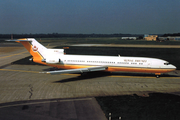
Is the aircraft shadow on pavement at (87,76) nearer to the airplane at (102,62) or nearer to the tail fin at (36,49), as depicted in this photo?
the airplane at (102,62)

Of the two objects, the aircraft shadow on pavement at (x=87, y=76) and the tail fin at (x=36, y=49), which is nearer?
the aircraft shadow on pavement at (x=87, y=76)

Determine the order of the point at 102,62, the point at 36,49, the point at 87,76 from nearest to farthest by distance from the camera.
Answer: the point at 102,62 → the point at 87,76 → the point at 36,49

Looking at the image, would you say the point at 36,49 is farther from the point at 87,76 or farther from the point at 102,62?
the point at 102,62

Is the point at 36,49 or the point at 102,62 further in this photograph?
the point at 36,49

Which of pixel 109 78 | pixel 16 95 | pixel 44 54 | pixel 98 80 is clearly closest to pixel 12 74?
pixel 44 54

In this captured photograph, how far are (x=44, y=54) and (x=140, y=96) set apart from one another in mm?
17557

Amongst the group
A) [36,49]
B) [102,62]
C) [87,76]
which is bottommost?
[87,76]

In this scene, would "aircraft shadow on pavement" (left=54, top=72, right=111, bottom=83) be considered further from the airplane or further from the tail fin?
the tail fin

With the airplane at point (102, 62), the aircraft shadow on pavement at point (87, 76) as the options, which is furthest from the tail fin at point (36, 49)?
the aircraft shadow on pavement at point (87, 76)

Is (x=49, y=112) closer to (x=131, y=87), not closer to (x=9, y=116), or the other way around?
(x=9, y=116)

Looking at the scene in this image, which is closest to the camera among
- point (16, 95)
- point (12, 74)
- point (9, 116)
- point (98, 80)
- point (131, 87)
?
point (9, 116)

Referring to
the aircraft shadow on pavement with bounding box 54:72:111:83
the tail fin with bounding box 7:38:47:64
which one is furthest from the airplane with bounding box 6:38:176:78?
the aircraft shadow on pavement with bounding box 54:72:111:83

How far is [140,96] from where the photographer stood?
1830 cm

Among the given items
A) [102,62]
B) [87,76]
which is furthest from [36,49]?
[102,62]
